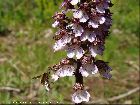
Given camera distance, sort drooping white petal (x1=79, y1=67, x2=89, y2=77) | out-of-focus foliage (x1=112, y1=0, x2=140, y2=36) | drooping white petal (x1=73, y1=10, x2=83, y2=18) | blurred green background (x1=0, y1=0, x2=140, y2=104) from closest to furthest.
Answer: drooping white petal (x1=73, y1=10, x2=83, y2=18), drooping white petal (x1=79, y1=67, x2=89, y2=77), blurred green background (x1=0, y1=0, x2=140, y2=104), out-of-focus foliage (x1=112, y1=0, x2=140, y2=36)

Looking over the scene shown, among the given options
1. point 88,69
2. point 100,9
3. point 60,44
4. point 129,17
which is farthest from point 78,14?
point 129,17

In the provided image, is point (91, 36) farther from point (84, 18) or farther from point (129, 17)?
point (129, 17)

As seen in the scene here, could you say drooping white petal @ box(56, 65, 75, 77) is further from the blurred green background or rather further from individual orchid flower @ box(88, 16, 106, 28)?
the blurred green background

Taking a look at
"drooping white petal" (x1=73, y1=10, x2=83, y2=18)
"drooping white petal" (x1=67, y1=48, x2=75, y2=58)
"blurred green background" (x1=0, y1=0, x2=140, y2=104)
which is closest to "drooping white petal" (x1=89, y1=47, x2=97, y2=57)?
"drooping white petal" (x1=67, y1=48, x2=75, y2=58)

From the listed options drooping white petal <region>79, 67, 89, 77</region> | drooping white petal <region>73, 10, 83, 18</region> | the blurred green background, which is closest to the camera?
drooping white petal <region>73, 10, 83, 18</region>

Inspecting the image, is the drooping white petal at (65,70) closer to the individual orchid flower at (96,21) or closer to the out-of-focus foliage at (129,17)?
the individual orchid flower at (96,21)

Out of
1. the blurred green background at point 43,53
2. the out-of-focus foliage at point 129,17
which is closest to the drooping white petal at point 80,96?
the blurred green background at point 43,53
